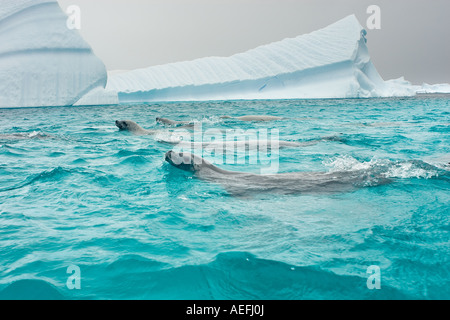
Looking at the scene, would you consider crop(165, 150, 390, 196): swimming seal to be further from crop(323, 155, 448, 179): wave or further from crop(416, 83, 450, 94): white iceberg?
crop(416, 83, 450, 94): white iceberg

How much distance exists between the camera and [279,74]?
32844 millimetres

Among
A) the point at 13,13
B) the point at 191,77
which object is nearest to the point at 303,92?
the point at 191,77

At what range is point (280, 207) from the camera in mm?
3760

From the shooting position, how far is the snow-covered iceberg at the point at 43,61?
23125mm

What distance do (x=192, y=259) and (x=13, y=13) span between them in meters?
26.3

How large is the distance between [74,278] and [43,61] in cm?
2525

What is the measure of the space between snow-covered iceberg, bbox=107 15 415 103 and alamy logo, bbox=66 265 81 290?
104 feet

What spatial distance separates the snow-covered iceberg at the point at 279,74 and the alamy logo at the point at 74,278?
104 feet

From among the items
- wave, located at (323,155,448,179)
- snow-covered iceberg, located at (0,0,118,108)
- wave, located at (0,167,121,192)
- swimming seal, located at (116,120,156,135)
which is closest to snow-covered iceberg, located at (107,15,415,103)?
snow-covered iceberg, located at (0,0,118,108)

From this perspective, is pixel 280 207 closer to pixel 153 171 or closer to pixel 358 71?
pixel 153 171

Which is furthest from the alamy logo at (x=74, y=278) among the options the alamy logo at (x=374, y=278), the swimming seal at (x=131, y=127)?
the swimming seal at (x=131, y=127)

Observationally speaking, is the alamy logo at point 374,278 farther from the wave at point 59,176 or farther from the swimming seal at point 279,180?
the wave at point 59,176

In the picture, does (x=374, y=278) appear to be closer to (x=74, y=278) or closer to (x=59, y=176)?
(x=74, y=278)
